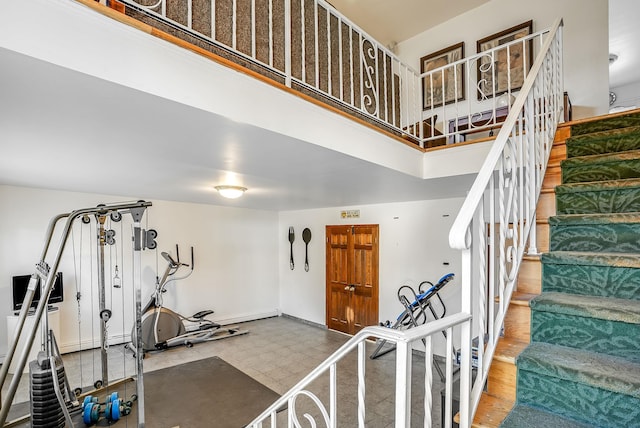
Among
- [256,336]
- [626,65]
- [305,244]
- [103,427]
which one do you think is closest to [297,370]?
[256,336]

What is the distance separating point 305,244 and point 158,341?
309cm

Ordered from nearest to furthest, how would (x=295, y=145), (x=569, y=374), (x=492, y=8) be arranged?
(x=569, y=374) → (x=295, y=145) → (x=492, y=8)

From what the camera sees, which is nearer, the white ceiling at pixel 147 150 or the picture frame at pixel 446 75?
the white ceiling at pixel 147 150

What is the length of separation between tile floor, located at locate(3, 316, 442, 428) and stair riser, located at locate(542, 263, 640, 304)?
83.0 inches

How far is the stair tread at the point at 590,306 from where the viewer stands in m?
1.29

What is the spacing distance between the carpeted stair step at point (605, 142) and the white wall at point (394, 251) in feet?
6.98

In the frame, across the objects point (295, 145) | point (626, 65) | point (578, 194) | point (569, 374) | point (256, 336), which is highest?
point (626, 65)

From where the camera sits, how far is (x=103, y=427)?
3.01 metres

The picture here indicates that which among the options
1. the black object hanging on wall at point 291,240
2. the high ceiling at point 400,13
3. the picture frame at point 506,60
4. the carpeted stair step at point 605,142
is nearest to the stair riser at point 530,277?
the carpeted stair step at point 605,142

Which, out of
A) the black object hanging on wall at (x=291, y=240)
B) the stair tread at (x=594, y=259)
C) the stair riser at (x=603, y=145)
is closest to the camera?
the stair tread at (x=594, y=259)

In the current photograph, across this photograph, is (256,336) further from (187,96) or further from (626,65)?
(626,65)

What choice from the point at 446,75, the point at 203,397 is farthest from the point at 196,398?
the point at 446,75

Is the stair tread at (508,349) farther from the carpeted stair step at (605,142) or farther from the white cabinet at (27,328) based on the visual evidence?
the white cabinet at (27,328)

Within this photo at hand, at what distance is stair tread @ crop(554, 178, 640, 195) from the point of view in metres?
1.83
